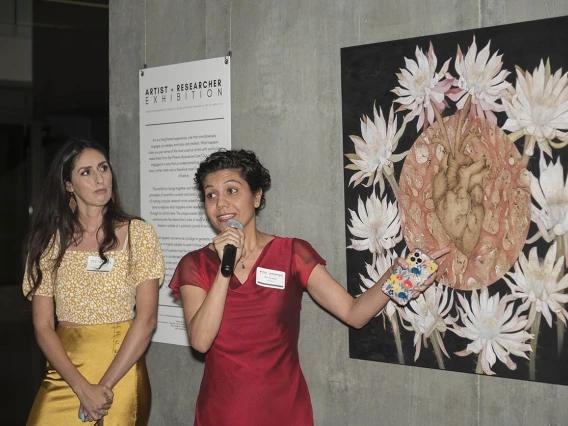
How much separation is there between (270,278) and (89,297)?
1000 mm

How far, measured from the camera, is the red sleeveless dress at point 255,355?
2873 mm

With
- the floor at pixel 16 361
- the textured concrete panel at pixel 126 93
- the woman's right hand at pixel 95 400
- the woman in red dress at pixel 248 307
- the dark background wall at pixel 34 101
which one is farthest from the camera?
the dark background wall at pixel 34 101

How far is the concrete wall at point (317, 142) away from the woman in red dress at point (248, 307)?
55 cm

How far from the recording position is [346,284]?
3.50m

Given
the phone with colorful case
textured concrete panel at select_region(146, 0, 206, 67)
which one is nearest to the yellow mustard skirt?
the phone with colorful case

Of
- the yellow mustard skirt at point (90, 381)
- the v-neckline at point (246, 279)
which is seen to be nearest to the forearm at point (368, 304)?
the v-neckline at point (246, 279)

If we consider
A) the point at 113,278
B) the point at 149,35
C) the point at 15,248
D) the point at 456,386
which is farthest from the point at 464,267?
the point at 15,248

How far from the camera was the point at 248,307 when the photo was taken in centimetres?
290

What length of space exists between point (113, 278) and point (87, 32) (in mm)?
7604

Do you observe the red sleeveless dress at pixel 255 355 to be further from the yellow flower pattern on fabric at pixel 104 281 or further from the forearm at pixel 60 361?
the forearm at pixel 60 361

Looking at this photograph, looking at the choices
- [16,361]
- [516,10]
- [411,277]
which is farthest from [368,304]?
[16,361]

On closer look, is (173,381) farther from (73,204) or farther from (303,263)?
(303,263)

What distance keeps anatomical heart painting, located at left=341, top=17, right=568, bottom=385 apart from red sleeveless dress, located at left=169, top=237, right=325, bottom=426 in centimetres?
60

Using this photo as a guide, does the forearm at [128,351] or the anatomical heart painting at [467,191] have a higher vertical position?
the anatomical heart painting at [467,191]
